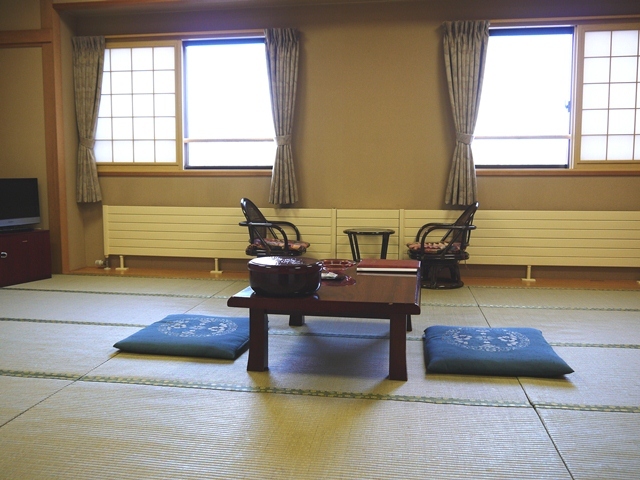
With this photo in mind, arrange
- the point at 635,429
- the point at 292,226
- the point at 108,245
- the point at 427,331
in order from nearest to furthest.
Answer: the point at 635,429 < the point at 427,331 < the point at 292,226 < the point at 108,245

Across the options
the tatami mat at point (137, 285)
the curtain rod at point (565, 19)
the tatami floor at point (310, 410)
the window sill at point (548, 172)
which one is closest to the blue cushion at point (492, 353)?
the tatami floor at point (310, 410)

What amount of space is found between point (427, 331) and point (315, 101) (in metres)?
2.92

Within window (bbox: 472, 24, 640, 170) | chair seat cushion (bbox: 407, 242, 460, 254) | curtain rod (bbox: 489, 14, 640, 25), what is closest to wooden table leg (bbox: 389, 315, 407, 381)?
chair seat cushion (bbox: 407, 242, 460, 254)

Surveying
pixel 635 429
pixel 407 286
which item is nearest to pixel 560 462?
pixel 635 429

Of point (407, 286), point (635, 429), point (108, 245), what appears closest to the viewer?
point (635, 429)

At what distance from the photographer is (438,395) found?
93.4 inches

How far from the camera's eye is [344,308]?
253 cm

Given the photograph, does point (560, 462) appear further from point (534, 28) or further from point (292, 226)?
point (534, 28)

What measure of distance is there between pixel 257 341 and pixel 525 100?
3876mm

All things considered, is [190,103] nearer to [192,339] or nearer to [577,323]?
[192,339]

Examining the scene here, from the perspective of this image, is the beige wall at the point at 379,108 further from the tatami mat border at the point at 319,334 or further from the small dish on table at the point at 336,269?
the tatami mat border at the point at 319,334

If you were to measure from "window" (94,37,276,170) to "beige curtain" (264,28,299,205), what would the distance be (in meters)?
0.23

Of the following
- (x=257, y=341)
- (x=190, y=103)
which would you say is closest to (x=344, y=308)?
(x=257, y=341)

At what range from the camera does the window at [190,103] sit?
568 cm
